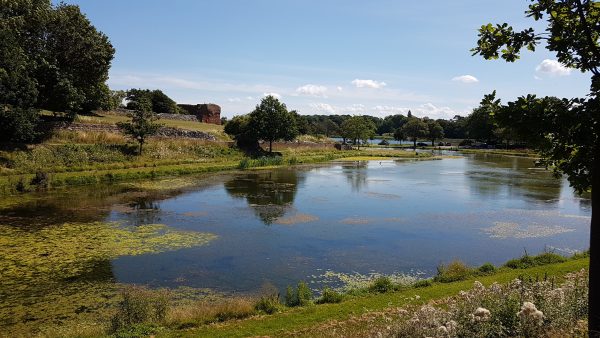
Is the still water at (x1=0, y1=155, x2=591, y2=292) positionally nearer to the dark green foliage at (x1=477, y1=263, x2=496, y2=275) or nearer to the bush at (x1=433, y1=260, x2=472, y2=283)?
the bush at (x1=433, y1=260, x2=472, y2=283)

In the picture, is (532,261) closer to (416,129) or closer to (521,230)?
(521,230)

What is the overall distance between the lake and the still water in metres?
0.07

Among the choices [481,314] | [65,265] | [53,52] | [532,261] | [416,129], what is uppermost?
[53,52]

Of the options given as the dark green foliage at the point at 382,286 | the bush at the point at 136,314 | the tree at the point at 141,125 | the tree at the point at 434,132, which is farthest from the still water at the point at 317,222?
the tree at the point at 434,132

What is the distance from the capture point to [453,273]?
563 inches

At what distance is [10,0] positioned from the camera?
39531 millimetres

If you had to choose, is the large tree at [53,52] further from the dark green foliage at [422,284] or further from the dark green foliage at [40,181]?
the dark green foliage at [422,284]

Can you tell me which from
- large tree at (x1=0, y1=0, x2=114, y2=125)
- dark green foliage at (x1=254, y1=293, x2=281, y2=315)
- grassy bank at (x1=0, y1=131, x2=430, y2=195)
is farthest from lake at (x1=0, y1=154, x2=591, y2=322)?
large tree at (x1=0, y1=0, x2=114, y2=125)

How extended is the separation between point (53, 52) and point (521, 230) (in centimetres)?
4415

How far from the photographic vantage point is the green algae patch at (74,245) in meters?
15.7

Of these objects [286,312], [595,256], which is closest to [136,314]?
[286,312]

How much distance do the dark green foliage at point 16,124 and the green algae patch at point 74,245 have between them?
17299 mm

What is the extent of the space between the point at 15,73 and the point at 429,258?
114 feet

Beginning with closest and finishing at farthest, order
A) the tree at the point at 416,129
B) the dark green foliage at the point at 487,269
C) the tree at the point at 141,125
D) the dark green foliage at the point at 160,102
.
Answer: the dark green foliage at the point at 487,269
the tree at the point at 141,125
the dark green foliage at the point at 160,102
the tree at the point at 416,129
